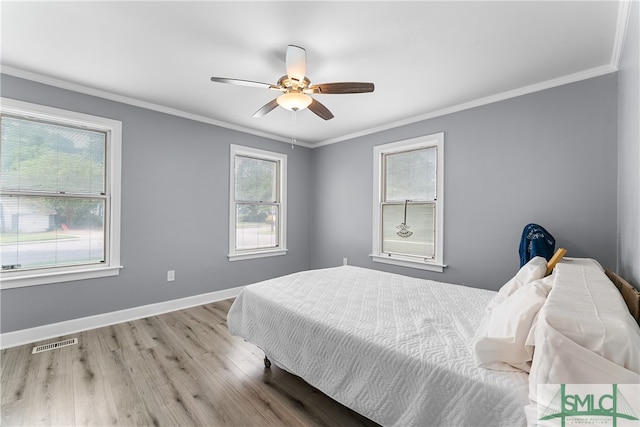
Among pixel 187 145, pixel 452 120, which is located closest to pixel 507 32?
pixel 452 120

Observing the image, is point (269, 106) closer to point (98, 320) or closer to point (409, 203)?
point (409, 203)

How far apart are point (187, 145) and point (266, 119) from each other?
1101 mm

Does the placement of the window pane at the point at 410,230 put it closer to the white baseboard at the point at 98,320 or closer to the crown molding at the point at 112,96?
the crown molding at the point at 112,96

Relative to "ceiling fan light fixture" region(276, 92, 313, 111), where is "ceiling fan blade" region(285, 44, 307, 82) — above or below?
above

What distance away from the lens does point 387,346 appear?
55.7 inches

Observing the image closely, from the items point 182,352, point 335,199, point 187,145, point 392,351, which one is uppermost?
point 187,145

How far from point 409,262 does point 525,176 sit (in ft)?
5.43

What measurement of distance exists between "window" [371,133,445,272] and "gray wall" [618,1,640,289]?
1.53 meters

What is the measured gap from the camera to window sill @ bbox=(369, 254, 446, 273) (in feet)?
11.5

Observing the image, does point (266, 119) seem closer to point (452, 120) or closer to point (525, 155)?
point (452, 120)

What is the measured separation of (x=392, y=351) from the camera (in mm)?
1382

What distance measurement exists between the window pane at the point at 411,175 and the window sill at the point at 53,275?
362 cm

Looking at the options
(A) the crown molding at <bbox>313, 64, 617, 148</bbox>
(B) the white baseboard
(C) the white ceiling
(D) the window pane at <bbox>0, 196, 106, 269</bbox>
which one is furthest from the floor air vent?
(A) the crown molding at <bbox>313, 64, 617, 148</bbox>

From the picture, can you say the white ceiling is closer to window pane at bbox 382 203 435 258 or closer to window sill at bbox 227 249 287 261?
window pane at bbox 382 203 435 258
